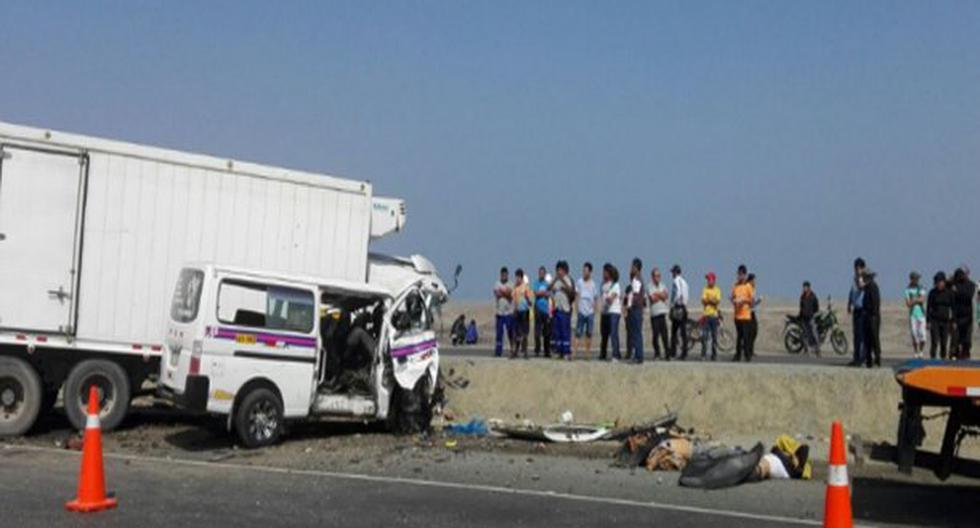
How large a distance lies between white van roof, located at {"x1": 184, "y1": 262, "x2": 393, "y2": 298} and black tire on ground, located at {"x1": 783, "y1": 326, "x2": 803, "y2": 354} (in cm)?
1731

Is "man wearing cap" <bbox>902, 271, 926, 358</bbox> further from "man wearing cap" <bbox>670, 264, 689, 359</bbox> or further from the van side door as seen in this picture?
the van side door

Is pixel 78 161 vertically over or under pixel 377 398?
over

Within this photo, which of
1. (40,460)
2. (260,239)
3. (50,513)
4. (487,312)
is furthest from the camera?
(487,312)

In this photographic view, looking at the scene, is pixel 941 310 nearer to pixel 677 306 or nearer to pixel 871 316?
pixel 871 316

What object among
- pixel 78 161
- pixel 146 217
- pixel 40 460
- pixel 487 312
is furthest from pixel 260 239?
pixel 487 312

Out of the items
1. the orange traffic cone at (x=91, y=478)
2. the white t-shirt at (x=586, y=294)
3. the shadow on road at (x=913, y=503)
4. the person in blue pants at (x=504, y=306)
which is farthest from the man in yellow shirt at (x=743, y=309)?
the orange traffic cone at (x=91, y=478)

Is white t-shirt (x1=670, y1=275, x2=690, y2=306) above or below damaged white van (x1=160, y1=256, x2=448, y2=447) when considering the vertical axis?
A: above

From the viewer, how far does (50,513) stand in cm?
995

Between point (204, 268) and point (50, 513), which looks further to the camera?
point (204, 268)

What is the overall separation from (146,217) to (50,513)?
7.53m

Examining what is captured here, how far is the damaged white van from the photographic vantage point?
1488 cm

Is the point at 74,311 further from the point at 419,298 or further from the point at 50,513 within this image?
the point at 50,513

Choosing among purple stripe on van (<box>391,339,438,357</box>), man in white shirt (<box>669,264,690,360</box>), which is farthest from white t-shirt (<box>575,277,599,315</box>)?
purple stripe on van (<box>391,339,438,357</box>)

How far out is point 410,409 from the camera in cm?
1641
